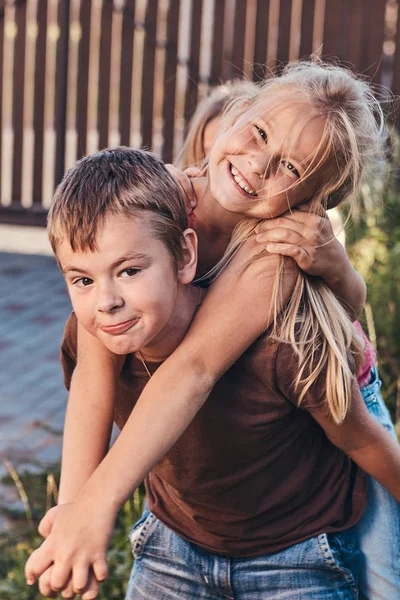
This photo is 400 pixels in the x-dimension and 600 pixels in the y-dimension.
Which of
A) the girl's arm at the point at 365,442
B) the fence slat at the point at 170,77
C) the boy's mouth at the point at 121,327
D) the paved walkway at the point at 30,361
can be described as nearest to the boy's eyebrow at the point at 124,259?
the boy's mouth at the point at 121,327

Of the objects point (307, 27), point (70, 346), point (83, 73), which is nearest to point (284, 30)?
point (307, 27)

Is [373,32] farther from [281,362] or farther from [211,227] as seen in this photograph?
[281,362]

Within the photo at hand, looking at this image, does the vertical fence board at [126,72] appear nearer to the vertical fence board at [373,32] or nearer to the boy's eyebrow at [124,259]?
the vertical fence board at [373,32]

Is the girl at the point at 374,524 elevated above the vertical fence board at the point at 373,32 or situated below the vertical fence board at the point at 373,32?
below

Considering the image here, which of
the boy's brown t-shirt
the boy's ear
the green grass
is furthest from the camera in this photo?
the green grass

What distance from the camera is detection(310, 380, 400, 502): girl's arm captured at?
2.01 meters

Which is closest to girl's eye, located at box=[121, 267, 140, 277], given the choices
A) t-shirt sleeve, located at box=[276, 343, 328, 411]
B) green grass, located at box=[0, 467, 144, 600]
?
t-shirt sleeve, located at box=[276, 343, 328, 411]

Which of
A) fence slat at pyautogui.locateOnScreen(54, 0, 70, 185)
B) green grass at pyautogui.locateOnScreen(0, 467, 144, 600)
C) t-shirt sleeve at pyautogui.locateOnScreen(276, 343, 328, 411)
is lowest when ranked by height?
green grass at pyautogui.locateOnScreen(0, 467, 144, 600)

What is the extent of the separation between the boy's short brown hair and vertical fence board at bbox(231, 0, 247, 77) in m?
6.70

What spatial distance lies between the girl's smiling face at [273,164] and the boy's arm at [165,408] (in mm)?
139

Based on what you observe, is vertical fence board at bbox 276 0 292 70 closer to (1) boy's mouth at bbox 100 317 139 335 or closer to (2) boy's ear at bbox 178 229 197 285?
(2) boy's ear at bbox 178 229 197 285

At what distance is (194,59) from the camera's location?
333 inches

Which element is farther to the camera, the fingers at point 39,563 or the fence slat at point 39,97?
the fence slat at point 39,97

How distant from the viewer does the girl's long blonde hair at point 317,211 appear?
6.33ft
